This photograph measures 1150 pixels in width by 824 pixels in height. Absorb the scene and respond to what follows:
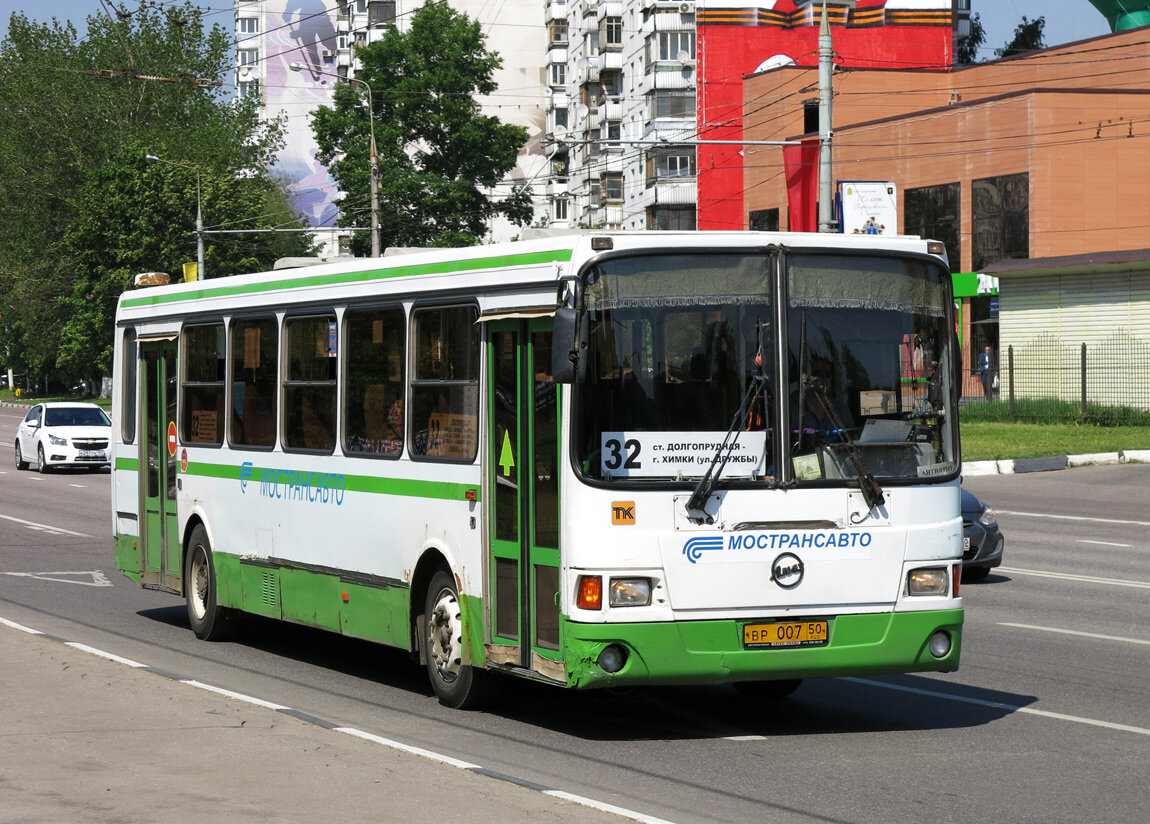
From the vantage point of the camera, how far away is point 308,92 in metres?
145

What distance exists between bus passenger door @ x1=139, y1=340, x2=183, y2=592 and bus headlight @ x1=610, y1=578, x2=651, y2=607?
639 cm

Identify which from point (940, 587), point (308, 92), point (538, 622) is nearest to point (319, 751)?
point (538, 622)

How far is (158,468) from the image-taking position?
14.6 metres

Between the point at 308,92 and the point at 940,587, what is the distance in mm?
→ 140352

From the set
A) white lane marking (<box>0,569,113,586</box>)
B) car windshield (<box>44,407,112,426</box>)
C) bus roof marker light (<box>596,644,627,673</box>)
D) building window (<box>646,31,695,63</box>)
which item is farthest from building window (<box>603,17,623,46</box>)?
bus roof marker light (<box>596,644,627,673</box>)

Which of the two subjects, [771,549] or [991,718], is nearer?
[771,549]

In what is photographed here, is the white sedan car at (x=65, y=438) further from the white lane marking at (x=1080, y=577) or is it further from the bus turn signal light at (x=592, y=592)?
the bus turn signal light at (x=592, y=592)

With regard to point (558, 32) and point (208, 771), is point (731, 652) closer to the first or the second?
point (208, 771)

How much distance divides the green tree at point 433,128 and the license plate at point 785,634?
6721 centimetres

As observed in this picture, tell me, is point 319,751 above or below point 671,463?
below

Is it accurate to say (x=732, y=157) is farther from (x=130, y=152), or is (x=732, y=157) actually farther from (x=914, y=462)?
(x=914, y=462)

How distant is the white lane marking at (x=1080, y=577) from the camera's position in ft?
55.9

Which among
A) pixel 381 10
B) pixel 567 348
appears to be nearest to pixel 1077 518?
pixel 567 348

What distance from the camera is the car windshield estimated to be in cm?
3812
